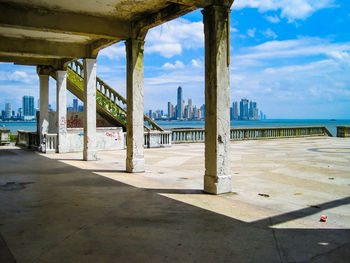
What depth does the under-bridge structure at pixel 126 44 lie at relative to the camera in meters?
7.50

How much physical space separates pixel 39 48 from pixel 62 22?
13.7 ft

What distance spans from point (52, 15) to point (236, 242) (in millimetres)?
8763

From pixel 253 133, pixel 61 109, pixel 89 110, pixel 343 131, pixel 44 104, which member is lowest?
pixel 253 133

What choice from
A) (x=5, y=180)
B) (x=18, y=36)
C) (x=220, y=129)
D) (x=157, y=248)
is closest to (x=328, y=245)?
(x=157, y=248)

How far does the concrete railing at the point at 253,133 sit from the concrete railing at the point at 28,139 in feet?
29.0

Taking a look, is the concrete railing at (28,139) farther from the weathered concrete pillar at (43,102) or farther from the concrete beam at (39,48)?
A: the concrete beam at (39,48)

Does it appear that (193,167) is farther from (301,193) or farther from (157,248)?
(157,248)

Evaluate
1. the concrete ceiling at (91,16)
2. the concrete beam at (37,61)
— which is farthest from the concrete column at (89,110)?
the concrete beam at (37,61)

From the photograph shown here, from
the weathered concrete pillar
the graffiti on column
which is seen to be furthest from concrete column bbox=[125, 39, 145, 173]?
the weathered concrete pillar

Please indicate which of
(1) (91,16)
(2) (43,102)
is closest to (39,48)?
(1) (91,16)

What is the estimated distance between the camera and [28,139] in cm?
2016

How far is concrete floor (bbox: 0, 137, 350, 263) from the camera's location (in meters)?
4.11

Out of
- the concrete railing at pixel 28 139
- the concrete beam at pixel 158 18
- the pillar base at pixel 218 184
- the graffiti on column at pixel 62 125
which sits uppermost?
the concrete beam at pixel 158 18

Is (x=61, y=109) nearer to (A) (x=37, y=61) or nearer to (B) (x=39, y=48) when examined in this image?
(A) (x=37, y=61)
